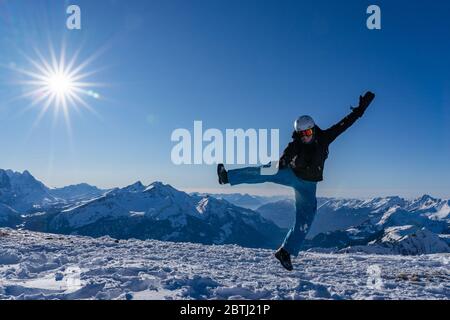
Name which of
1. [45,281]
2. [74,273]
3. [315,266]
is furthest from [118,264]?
[315,266]

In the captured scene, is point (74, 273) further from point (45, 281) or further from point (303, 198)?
point (303, 198)

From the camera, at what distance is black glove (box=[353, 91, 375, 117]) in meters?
9.98

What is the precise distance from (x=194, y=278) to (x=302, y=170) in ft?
11.5

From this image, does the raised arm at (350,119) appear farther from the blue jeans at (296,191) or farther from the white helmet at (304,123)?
the blue jeans at (296,191)

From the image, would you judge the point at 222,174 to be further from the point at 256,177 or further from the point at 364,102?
the point at 364,102

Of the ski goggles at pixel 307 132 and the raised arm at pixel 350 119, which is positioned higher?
the raised arm at pixel 350 119

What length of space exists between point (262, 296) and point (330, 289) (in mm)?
1713

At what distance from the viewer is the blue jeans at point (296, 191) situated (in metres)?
9.72

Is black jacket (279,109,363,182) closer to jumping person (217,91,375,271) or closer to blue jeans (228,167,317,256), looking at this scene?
jumping person (217,91,375,271)

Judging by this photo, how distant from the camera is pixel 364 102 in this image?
10.1 metres

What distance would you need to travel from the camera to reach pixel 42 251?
13.2 meters

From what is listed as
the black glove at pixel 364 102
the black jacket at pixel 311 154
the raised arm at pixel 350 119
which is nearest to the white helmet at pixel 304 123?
the black jacket at pixel 311 154
